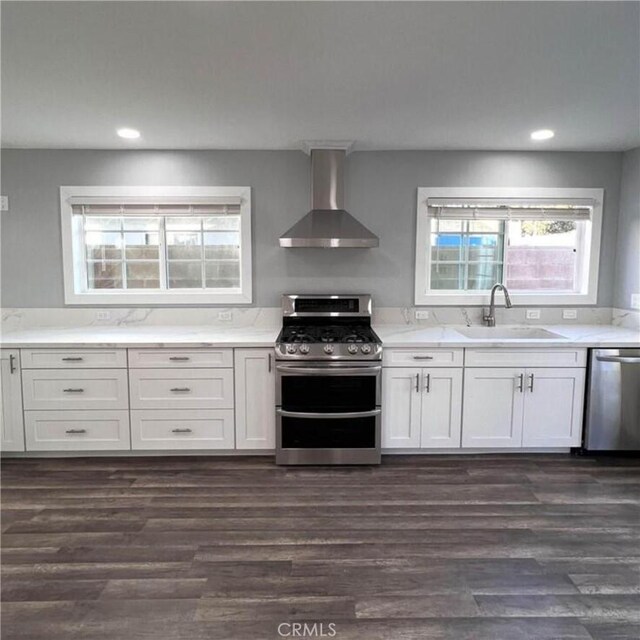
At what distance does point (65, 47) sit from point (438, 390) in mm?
2846

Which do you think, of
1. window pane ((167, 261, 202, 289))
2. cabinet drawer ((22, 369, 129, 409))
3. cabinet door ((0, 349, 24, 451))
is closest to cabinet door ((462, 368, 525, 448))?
window pane ((167, 261, 202, 289))

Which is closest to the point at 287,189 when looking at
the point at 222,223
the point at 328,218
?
the point at 328,218

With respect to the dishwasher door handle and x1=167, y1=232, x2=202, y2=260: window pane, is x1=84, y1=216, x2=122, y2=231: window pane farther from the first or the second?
the dishwasher door handle

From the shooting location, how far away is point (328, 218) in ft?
10.7

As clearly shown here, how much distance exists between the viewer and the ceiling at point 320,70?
1617 millimetres

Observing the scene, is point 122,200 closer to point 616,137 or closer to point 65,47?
point 65,47

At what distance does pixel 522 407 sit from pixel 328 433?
141cm

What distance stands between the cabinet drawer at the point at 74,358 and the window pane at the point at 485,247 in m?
2.90

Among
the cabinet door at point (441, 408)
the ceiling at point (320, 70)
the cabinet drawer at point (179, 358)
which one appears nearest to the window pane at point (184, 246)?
the ceiling at point (320, 70)

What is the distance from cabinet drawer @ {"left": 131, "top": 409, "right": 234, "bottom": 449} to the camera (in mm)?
3064

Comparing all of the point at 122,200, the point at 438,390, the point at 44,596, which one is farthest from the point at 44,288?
the point at 438,390

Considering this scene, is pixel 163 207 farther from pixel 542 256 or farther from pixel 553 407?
pixel 553 407

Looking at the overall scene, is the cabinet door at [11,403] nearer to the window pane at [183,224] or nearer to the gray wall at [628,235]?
the window pane at [183,224]

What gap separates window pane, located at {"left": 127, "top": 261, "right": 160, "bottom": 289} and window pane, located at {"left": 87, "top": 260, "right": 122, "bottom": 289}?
0.09 m
